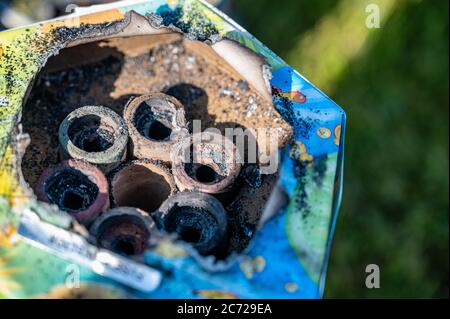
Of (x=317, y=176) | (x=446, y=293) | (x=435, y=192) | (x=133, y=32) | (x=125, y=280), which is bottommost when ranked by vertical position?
(x=446, y=293)

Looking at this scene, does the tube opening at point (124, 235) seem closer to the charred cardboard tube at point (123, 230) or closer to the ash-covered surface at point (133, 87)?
the charred cardboard tube at point (123, 230)

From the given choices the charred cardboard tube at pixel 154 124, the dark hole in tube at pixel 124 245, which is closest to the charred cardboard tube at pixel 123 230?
the dark hole in tube at pixel 124 245

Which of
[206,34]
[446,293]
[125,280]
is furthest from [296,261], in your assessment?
[446,293]

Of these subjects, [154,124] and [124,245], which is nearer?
[124,245]

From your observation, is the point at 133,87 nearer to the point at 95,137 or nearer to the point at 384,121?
the point at 95,137

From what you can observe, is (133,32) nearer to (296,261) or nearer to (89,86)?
(89,86)

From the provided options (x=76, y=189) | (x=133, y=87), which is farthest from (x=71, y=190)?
(x=133, y=87)
